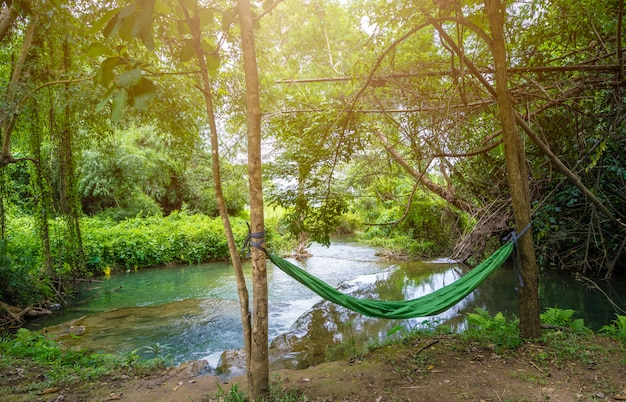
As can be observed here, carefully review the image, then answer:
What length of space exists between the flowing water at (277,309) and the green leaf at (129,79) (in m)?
2.30

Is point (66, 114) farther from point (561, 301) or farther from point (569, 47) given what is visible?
point (561, 301)

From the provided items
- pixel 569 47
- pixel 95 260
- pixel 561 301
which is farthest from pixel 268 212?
pixel 569 47

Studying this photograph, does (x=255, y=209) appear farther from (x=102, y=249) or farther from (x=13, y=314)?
(x=102, y=249)

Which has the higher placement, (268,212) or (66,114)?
(66,114)

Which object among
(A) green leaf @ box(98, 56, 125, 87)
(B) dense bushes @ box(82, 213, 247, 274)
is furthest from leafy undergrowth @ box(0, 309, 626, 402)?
(B) dense bushes @ box(82, 213, 247, 274)

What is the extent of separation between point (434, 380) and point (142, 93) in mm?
1795

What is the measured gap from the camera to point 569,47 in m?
3.22

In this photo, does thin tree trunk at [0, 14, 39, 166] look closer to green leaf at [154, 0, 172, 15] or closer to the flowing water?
the flowing water

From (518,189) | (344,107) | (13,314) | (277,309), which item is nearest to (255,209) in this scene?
(344,107)

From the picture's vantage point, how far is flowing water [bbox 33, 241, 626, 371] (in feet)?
11.1

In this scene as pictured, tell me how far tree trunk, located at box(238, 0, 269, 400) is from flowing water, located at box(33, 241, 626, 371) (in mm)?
1206

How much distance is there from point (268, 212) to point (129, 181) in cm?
383

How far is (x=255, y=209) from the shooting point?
5.62 feet

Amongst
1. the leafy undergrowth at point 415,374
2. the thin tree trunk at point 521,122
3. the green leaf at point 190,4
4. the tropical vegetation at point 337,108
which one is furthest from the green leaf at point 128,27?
the thin tree trunk at point 521,122
